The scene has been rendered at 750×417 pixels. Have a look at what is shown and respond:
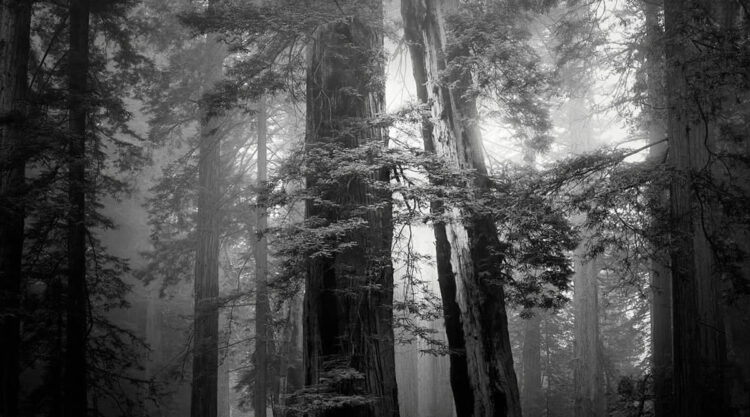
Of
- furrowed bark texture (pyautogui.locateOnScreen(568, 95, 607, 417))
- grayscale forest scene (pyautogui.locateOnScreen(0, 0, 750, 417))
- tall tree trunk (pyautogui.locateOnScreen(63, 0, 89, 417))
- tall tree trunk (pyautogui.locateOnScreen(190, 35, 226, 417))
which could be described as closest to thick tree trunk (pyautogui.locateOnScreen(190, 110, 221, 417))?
tall tree trunk (pyautogui.locateOnScreen(190, 35, 226, 417))

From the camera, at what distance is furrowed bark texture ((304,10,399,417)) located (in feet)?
19.3

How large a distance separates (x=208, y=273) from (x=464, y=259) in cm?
863

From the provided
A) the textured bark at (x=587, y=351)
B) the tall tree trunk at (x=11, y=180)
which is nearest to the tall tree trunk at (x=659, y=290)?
the textured bark at (x=587, y=351)

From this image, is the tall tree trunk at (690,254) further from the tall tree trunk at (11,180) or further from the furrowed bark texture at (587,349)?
the tall tree trunk at (11,180)

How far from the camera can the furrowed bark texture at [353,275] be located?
5897 mm

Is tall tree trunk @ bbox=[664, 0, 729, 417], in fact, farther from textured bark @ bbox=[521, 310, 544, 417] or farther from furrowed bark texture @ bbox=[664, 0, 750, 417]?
textured bark @ bbox=[521, 310, 544, 417]

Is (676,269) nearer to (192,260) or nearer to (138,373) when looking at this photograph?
(192,260)

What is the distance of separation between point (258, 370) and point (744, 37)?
1301 centimetres

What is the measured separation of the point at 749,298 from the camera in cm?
1332

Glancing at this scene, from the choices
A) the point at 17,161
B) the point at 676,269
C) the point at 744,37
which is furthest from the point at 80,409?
the point at 744,37

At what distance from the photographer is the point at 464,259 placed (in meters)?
6.76

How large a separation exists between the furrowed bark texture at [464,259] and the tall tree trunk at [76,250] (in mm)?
6021

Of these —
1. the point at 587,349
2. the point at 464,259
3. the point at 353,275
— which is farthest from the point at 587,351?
the point at 353,275

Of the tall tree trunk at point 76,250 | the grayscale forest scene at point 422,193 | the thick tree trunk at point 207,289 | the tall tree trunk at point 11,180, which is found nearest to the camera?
the grayscale forest scene at point 422,193
